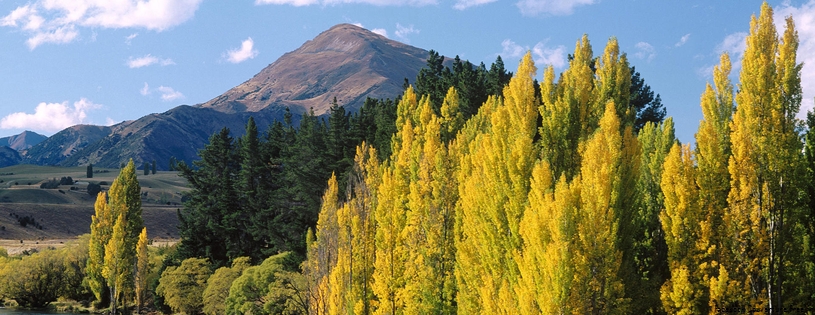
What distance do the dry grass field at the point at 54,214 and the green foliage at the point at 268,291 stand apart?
5768 cm

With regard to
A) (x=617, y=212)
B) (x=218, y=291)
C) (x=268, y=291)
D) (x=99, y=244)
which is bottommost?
(x=218, y=291)

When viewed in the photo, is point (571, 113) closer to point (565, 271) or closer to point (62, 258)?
point (565, 271)

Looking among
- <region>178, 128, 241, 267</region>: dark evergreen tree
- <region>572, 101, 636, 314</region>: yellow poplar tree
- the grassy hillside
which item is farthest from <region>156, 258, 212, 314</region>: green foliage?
the grassy hillside

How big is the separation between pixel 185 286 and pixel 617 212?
47.5 m

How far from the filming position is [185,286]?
63250 mm

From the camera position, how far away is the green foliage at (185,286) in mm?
62625

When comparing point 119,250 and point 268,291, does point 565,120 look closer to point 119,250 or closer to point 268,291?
point 268,291

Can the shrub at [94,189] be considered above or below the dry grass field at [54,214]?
above

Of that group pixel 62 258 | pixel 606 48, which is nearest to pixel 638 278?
pixel 606 48

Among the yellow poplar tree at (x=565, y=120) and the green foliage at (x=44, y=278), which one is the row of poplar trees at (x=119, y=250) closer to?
the green foliage at (x=44, y=278)

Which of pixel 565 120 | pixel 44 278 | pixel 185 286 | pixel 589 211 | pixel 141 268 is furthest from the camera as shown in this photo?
pixel 44 278

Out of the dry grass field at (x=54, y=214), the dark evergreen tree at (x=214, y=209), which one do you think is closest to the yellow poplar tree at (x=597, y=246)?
the dark evergreen tree at (x=214, y=209)

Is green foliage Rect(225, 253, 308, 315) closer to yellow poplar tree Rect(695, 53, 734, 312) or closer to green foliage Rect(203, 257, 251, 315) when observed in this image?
green foliage Rect(203, 257, 251, 315)

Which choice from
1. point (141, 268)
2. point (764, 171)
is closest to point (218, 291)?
point (141, 268)
